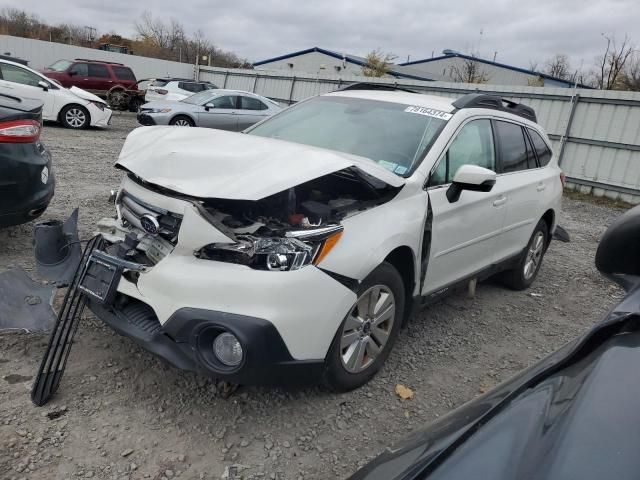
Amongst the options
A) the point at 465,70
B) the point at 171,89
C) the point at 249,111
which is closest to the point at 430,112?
the point at 249,111

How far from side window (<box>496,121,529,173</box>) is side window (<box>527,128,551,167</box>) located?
0.26 metres

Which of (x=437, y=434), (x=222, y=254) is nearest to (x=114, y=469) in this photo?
(x=222, y=254)

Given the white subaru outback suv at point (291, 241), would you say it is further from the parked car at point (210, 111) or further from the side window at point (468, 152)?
the parked car at point (210, 111)

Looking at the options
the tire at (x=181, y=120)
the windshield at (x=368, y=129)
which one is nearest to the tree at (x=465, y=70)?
the tire at (x=181, y=120)

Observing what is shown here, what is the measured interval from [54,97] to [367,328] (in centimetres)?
1269

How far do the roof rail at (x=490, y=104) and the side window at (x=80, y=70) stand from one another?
17488 mm

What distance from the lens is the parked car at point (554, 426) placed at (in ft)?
3.26

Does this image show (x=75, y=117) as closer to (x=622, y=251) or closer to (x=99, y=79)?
(x=99, y=79)

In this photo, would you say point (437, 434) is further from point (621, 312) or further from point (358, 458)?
point (358, 458)

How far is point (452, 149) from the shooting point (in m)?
3.50

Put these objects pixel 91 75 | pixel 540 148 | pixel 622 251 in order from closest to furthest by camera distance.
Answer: pixel 622 251, pixel 540 148, pixel 91 75

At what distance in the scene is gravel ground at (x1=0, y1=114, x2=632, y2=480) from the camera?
2342 mm

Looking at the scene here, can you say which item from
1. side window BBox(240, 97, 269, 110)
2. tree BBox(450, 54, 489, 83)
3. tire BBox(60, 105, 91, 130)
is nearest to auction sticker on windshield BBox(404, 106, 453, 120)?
side window BBox(240, 97, 269, 110)

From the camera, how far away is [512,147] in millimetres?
4371
